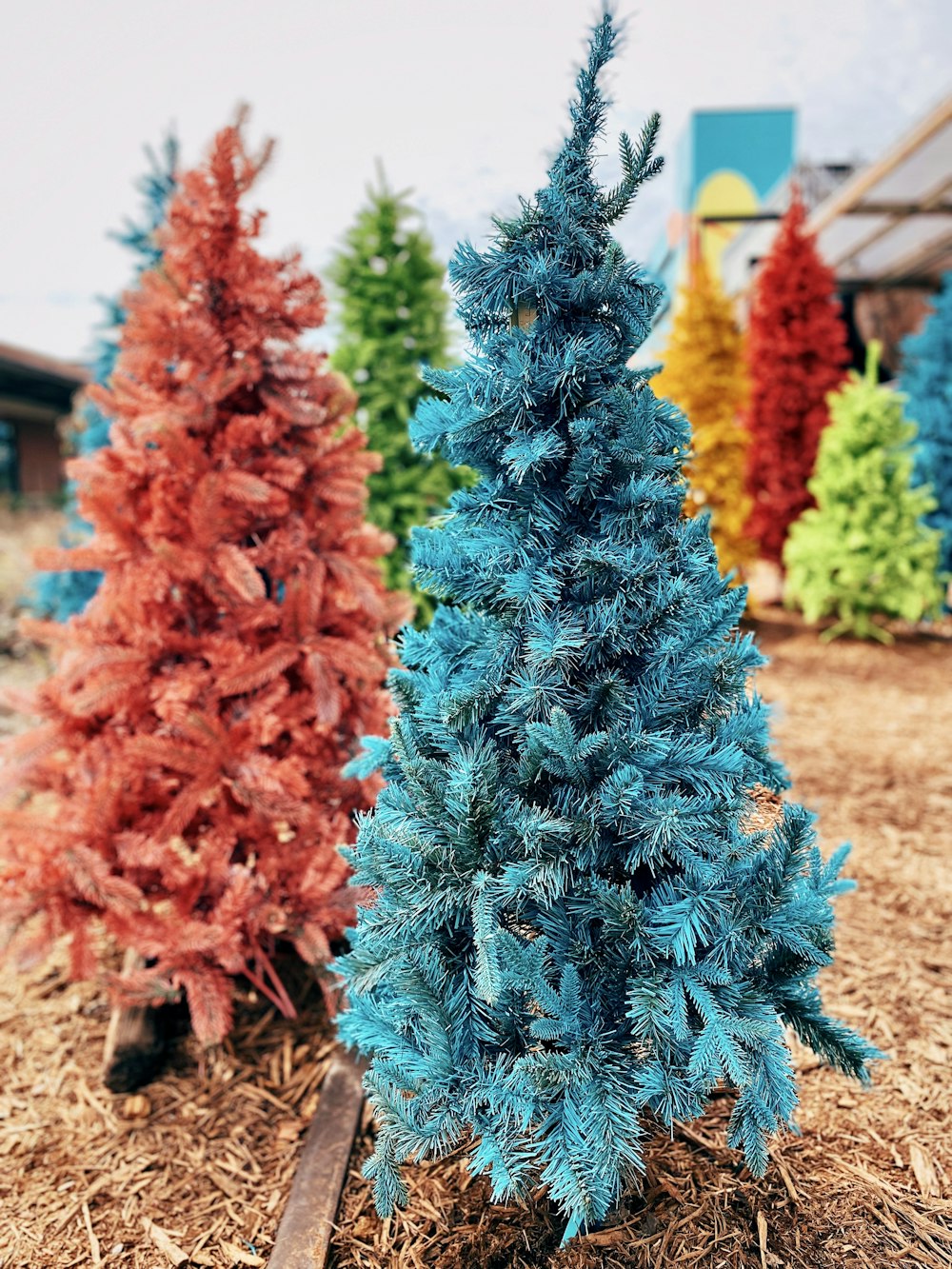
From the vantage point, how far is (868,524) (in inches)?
342

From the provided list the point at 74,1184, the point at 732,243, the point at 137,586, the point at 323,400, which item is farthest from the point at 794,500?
the point at 732,243

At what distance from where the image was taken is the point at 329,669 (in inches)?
113

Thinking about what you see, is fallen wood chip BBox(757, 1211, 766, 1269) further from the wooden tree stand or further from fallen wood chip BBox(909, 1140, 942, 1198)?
the wooden tree stand

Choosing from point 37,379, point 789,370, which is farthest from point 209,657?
point 37,379

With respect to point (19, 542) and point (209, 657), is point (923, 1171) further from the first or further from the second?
point (19, 542)

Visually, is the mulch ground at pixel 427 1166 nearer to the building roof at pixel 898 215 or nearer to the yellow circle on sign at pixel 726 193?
the building roof at pixel 898 215

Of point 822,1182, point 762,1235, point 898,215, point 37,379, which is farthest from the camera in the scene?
point 37,379

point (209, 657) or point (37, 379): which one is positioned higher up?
point (37, 379)

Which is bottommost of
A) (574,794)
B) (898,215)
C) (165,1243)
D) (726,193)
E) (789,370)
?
(165,1243)

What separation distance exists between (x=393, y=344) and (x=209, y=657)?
3.43m

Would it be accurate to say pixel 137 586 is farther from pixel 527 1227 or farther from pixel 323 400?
pixel 527 1227

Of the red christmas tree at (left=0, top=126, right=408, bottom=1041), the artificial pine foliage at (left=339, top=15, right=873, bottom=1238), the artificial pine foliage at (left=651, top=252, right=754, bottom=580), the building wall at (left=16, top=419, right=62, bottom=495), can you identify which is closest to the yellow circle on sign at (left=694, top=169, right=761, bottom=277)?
the artificial pine foliage at (left=651, top=252, right=754, bottom=580)

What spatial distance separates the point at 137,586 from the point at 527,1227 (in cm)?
204

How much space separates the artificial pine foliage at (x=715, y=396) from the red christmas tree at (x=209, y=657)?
7145 millimetres
